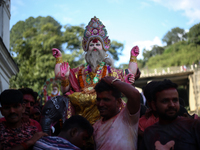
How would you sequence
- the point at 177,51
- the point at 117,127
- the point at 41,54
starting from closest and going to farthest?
the point at 117,127
the point at 41,54
the point at 177,51

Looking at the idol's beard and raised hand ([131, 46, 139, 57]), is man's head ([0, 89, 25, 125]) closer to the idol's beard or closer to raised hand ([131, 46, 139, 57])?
the idol's beard

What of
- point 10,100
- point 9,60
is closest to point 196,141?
point 10,100

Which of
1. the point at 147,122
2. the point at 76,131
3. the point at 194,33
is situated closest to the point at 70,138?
the point at 76,131

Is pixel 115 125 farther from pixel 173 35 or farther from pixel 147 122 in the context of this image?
pixel 173 35

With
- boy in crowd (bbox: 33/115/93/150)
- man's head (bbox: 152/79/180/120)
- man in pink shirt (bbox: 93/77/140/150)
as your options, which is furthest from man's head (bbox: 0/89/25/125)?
man's head (bbox: 152/79/180/120)

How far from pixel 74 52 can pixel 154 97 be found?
1910cm

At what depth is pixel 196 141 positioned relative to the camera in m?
2.30

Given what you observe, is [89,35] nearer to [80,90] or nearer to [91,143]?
[80,90]

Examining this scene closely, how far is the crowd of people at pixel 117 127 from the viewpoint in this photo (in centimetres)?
242

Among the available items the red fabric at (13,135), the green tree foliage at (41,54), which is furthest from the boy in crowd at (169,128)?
the green tree foliage at (41,54)

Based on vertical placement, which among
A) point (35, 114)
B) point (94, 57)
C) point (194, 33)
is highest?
point (194, 33)

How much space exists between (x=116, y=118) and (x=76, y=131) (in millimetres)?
515

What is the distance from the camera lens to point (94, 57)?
4723 millimetres

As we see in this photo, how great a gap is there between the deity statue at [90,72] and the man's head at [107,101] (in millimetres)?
1143
